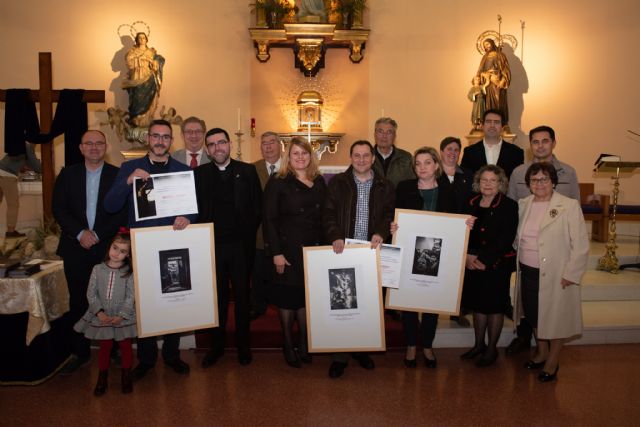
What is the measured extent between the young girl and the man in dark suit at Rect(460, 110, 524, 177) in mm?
2952

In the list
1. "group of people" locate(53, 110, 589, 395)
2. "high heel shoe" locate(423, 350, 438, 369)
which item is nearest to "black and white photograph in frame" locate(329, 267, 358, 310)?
"group of people" locate(53, 110, 589, 395)

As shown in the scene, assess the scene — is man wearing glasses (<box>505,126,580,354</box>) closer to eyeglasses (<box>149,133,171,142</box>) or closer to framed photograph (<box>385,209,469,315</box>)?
framed photograph (<box>385,209,469,315</box>)

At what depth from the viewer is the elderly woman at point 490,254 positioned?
3.89 meters

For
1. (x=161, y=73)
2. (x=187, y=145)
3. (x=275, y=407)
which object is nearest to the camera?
(x=275, y=407)

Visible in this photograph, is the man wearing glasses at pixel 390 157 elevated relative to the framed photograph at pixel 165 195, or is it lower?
elevated

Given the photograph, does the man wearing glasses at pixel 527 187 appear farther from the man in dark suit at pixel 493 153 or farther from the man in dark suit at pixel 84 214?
the man in dark suit at pixel 84 214

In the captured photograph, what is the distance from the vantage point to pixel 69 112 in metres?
4.65

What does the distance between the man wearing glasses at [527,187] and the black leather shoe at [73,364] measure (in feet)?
11.0

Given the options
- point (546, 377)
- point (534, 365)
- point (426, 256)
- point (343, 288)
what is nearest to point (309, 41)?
point (426, 256)

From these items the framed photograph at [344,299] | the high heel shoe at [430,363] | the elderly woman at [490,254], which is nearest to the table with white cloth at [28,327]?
the framed photograph at [344,299]

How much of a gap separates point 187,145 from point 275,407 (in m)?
2.36

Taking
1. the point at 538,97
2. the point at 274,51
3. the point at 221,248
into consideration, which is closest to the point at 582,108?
the point at 538,97

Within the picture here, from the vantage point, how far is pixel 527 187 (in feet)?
13.9

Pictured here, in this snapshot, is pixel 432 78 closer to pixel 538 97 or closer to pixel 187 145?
pixel 538 97
